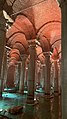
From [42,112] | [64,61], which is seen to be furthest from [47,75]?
[64,61]

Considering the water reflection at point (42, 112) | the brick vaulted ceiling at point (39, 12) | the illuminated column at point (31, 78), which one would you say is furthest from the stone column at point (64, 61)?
the illuminated column at point (31, 78)

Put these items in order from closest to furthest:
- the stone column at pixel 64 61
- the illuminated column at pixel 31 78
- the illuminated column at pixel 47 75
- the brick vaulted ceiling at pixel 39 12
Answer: the stone column at pixel 64 61 < the brick vaulted ceiling at pixel 39 12 < the illuminated column at pixel 31 78 < the illuminated column at pixel 47 75

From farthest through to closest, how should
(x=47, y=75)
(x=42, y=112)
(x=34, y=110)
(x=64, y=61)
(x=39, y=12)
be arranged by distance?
(x=47, y=75) < (x=39, y=12) < (x=34, y=110) < (x=42, y=112) < (x=64, y=61)

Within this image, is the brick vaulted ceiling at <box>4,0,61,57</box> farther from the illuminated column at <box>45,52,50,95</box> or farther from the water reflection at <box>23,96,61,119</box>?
the water reflection at <box>23,96,61,119</box>


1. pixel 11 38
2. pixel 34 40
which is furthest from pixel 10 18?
pixel 11 38

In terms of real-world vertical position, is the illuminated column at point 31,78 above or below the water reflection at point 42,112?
above

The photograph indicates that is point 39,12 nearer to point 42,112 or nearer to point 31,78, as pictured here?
point 31,78

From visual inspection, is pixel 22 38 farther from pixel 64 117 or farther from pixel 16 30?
pixel 64 117

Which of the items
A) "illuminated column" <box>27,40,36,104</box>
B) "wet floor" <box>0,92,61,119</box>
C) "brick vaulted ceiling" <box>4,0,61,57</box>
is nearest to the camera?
"wet floor" <box>0,92,61,119</box>

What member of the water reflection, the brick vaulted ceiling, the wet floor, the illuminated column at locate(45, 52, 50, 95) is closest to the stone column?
the wet floor

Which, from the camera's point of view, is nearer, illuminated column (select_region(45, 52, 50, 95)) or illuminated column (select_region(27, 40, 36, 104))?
illuminated column (select_region(27, 40, 36, 104))

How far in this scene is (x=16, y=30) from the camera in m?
16.4

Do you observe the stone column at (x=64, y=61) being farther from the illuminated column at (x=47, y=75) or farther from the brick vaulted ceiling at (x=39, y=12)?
the illuminated column at (x=47, y=75)

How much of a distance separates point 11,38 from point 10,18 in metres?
9.66
